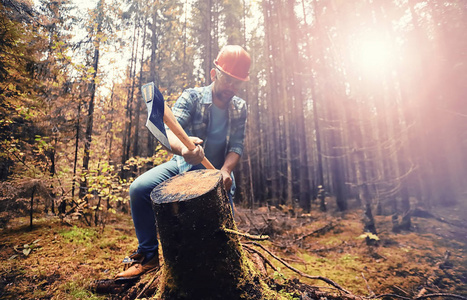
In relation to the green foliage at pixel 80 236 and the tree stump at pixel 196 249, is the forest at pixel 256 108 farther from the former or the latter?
the tree stump at pixel 196 249

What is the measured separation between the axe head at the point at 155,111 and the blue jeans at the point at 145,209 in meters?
0.66

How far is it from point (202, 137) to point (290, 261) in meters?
2.95

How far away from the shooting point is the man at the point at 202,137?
6.90 ft

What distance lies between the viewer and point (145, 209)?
6.98 feet

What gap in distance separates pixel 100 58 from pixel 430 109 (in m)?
17.4

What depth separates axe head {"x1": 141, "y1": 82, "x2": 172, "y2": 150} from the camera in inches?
60.6

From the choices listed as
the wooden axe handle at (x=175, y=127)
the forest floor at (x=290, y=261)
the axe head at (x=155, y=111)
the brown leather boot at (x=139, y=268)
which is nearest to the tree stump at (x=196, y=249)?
the axe head at (x=155, y=111)

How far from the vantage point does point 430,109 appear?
1148 cm

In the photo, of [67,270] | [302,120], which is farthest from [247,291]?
[302,120]

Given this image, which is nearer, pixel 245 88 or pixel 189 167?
pixel 189 167

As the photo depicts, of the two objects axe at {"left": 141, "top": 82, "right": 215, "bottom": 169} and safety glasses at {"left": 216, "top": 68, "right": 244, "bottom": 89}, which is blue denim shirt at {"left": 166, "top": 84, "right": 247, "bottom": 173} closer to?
safety glasses at {"left": 216, "top": 68, "right": 244, "bottom": 89}

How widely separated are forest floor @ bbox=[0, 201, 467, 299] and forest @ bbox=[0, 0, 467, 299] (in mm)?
53

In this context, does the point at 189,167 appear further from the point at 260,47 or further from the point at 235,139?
the point at 260,47

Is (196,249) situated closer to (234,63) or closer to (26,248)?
(234,63)
